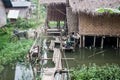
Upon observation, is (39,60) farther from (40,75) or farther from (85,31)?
(85,31)

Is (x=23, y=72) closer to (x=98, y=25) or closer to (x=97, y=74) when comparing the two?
(x=97, y=74)

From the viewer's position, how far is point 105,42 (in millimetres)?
17859

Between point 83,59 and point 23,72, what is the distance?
387cm

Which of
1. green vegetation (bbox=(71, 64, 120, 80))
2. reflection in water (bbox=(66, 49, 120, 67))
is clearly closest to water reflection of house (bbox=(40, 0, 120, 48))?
reflection in water (bbox=(66, 49, 120, 67))

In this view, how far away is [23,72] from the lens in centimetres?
1265

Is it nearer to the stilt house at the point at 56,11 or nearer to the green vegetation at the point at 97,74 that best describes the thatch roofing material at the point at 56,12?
the stilt house at the point at 56,11

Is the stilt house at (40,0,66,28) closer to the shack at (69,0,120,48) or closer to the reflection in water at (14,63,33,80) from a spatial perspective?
the shack at (69,0,120,48)

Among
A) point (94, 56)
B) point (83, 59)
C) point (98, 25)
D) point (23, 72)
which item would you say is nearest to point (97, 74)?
point (23, 72)

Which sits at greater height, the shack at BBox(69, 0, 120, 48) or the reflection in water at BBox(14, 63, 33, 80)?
the shack at BBox(69, 0, 120, 48)

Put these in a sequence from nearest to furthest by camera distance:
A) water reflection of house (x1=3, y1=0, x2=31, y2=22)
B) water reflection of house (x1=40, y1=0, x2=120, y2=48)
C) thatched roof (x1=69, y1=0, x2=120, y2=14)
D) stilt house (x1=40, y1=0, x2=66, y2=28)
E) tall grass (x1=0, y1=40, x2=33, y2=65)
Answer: tall grass (x1=0, y1=40, x2=33, y2=65) < thatched roof (x1=69, y1=0, x2=120, y2=14) < water reflection of house (x1=40, y1=0, x2=120, y2=48) < stilt house (x1=40, y1=0, x2=66, y2=28) < water reflection of house (x1=3, y1=0, x2=31, y2=22)

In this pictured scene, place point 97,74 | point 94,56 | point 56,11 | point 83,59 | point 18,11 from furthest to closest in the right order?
point 18,11, point 56,11, point 94,56, point 83,59, point 97,74

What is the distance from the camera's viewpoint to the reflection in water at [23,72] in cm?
1184

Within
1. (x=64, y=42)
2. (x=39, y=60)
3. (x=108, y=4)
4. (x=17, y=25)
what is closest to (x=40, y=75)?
(x=39, y=60)

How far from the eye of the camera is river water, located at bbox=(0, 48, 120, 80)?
12469 millimetres
